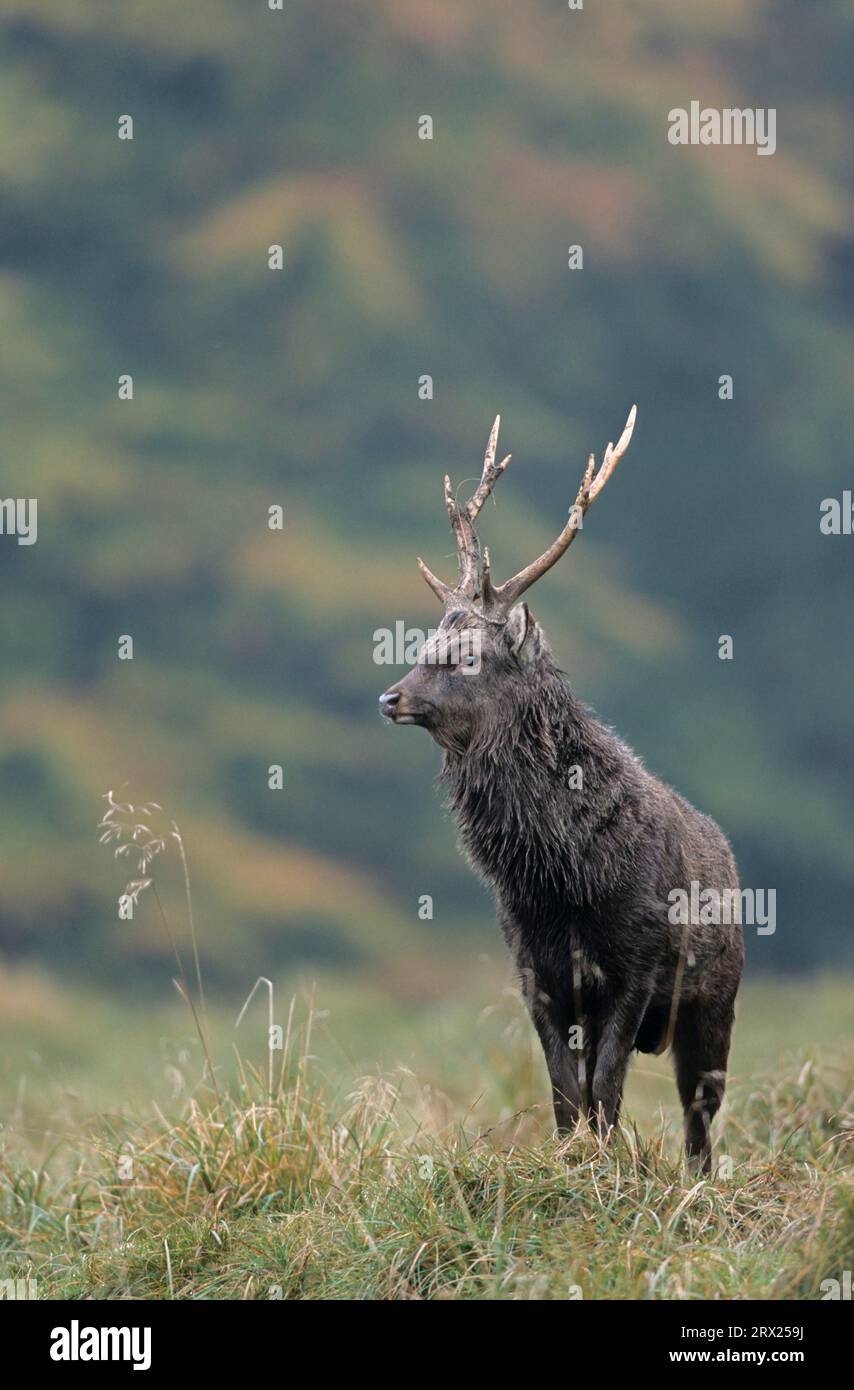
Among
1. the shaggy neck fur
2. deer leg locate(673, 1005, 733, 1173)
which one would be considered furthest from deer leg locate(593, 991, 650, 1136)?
deer leg locate(673, 1005, 733, 1173)

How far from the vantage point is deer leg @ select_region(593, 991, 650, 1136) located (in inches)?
257

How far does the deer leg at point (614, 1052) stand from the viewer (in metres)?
6.52

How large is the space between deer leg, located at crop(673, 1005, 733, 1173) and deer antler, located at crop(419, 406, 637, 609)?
6.71ft

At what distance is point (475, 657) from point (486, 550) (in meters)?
0.42

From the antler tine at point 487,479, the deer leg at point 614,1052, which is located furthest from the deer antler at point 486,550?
the deer leg at point 614,1052

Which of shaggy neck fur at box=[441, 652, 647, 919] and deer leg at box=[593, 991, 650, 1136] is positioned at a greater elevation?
shaggy neck fur at box=[441, 652, 647, 919]

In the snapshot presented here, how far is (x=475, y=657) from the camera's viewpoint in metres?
6.60

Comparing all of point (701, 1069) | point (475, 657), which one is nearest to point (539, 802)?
point (475, 657)

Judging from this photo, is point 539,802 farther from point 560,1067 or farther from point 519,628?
point 560,1067

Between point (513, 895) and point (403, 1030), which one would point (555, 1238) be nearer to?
point (513, 895)

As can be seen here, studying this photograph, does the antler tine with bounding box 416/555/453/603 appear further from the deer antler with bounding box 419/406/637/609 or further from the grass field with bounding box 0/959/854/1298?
the grass field with bounding box 0/959/854/1298

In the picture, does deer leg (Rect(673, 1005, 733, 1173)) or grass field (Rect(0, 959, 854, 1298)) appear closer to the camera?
grass field (Rect(0, 959, 854, 1298))
